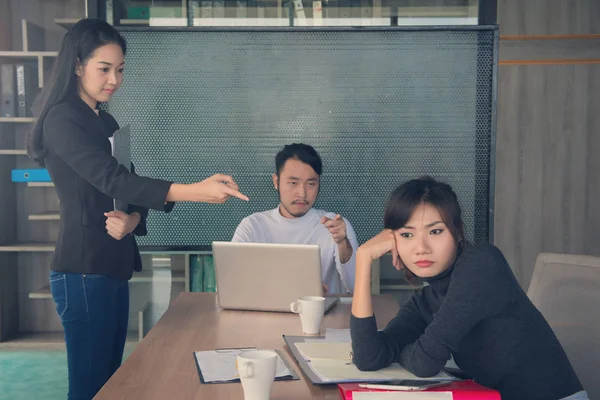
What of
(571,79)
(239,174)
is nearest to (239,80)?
(239,174)

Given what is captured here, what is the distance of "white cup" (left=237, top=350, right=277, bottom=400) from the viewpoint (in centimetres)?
114

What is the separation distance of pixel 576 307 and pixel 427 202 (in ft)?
1.44

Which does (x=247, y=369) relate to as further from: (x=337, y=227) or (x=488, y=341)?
(x=337, y=227)

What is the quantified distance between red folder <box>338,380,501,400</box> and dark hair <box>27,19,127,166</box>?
46.2 inches

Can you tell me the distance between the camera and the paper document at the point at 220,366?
1.34 meters

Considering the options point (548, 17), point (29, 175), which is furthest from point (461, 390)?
point (29, 175)

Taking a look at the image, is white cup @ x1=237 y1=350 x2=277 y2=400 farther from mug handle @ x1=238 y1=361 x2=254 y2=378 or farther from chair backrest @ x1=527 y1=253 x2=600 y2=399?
chair backrest @ x1=527 y1=253 x2=600 y2=399

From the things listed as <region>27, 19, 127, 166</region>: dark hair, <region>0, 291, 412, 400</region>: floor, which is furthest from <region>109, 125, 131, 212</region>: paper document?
<region>0, 291, 412, 400</region>: floor

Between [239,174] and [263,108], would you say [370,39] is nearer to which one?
[263,108]

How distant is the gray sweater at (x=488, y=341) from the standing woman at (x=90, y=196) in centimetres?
63

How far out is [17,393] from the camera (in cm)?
331

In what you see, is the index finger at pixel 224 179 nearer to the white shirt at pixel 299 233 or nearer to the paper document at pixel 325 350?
the paper document at pixel 325 350

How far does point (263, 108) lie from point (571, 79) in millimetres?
2081

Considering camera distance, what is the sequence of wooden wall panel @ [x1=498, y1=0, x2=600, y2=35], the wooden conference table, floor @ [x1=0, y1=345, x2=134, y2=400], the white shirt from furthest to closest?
1. wooden wall panel @ [x1=498, y1=0, x2=600, y2=35]
2. floor @ [x1=0, y1=345, x2=134, y2=400]
3. the white shirt
4. the wooden conference table
